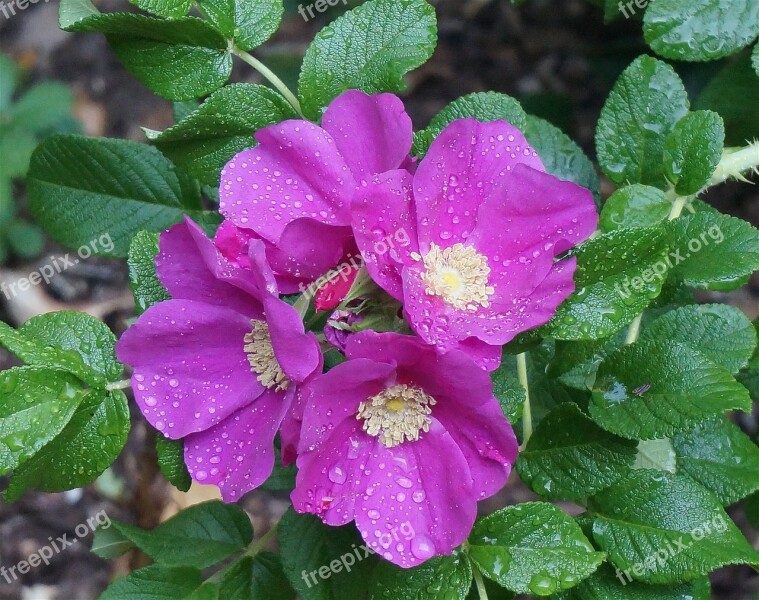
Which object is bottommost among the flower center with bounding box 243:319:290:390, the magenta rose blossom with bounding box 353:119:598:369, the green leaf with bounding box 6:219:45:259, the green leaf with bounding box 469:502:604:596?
the green leaf with bounding box 6:219:45:259

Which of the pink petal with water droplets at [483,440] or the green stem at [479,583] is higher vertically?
the pink petal with water droplets at [483,440]

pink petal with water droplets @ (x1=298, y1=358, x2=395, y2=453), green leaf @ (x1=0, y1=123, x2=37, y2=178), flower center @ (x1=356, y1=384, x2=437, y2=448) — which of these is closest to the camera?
pink petal with water droplets @ (x1=298, y1=358, x2=395, y2=453)

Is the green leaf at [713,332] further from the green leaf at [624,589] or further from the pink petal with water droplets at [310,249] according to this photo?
the pink petal with water droplets at [310,249]

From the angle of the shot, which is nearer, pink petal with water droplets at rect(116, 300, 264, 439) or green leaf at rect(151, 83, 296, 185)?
pink petal with water droplets at rect(116, 300, 264, 439)

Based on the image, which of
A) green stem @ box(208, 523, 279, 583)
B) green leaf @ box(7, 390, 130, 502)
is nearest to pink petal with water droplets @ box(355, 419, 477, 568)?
green leaf @ box(7, 390, 130, 502)

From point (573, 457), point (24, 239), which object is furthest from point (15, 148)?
point (573, 457)

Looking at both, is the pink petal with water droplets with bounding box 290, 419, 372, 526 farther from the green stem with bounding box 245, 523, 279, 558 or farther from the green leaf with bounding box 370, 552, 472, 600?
the green stem with bounding box 245, 523, 279, 558

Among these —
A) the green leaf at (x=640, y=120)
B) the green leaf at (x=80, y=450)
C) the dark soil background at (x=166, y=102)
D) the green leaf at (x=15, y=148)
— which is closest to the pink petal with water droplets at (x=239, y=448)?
the green leaf at (x=80, y=450)
